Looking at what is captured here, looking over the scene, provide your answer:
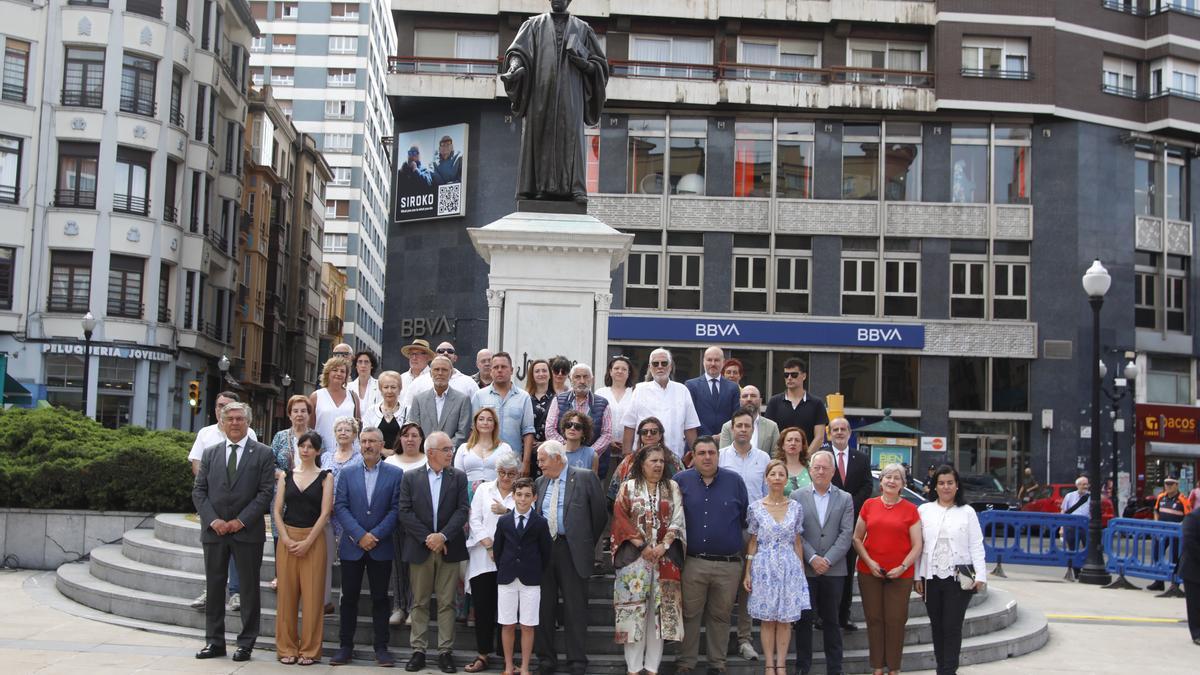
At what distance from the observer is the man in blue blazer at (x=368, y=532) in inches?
400

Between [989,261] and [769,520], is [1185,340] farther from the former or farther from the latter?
[769,520]

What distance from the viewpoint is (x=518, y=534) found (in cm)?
972

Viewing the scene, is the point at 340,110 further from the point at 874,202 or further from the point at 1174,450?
the point at 1174,450

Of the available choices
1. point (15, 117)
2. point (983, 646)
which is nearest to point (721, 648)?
point (983, 646)

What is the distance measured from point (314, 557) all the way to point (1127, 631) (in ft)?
31.4

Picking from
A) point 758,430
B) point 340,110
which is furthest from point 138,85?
point 340,110

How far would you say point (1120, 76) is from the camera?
41188 millimetres

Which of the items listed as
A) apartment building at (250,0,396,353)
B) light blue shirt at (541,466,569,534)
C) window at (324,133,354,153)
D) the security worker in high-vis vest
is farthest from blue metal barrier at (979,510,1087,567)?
window at (324,133,354,153)

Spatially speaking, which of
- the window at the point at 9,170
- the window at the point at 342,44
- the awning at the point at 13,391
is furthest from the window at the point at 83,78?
the window at the point at 342,44

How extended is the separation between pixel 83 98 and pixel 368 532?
115 ft

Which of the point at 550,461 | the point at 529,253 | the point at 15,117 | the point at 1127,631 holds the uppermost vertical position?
the point at 15,117

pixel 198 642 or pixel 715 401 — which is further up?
pixel 715 401

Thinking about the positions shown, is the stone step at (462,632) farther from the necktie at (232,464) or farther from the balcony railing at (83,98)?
the balcony railing at (83,98)

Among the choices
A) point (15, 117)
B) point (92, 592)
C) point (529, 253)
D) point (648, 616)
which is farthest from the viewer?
point (15, 117)
